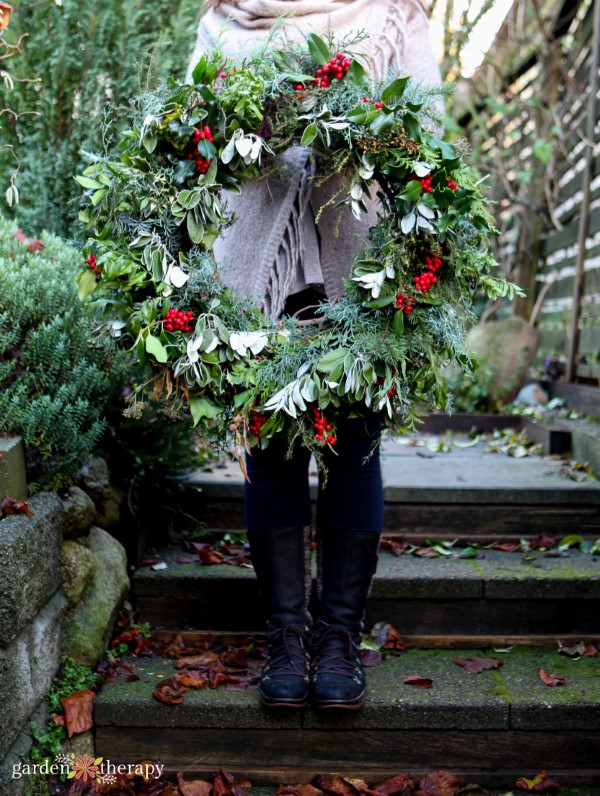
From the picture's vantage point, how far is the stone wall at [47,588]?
1.59 m

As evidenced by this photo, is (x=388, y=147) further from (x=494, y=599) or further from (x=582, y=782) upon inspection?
(x=582, y=782)

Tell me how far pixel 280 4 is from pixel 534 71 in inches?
200

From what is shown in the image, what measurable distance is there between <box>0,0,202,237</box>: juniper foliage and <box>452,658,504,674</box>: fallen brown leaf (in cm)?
207

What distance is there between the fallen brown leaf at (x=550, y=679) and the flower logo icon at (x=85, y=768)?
111 centimetres

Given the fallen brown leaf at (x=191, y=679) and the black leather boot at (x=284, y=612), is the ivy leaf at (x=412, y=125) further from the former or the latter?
the fallen brown leaf at (x=191, y=679)

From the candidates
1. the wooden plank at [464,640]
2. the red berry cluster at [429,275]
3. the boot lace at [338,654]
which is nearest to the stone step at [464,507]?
the wooden plank at [464,640]

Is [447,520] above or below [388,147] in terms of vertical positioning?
below

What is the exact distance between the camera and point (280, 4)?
1.79 m

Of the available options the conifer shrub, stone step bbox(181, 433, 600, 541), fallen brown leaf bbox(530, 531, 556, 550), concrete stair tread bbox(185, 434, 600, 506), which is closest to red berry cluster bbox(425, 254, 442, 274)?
the conifer shrub

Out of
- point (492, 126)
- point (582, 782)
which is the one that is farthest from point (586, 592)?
point (492, 126)

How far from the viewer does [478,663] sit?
6.75ft

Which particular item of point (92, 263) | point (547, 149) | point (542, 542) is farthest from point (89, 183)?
point (547, 149)

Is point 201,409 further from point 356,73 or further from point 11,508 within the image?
point 356,73

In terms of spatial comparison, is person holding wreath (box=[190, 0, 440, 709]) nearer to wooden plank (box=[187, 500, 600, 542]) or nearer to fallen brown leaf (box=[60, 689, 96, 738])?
fallen brown leaf (box=[60, 689, 96, 738])
